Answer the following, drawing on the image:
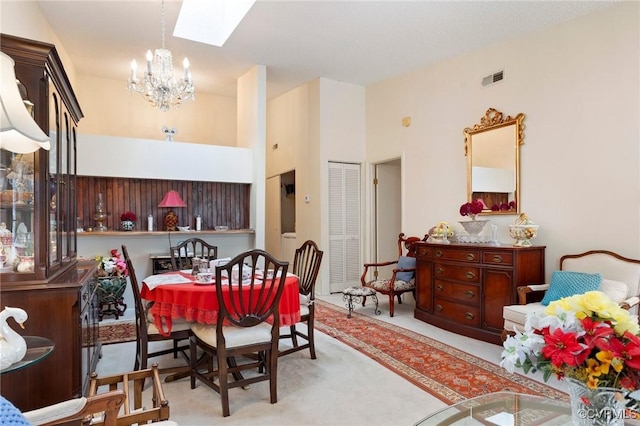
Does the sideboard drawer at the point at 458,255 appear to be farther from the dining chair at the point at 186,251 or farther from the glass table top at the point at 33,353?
the glass table top at the point at 33,353

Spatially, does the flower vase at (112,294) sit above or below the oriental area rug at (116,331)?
above

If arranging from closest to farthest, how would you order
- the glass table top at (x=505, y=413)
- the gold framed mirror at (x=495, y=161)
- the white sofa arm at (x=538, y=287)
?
the glass table top at (x=505, y=413)
the white sofa arm at (x=538, y=287)
the gold framed mirror at (x=495, y=161)

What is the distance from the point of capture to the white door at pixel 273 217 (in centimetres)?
746

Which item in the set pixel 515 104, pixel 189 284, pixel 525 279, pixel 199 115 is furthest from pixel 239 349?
pixel 199 115

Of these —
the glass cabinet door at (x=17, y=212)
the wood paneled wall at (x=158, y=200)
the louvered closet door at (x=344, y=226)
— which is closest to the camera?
the glass cabinet door at (x=17, y=212)

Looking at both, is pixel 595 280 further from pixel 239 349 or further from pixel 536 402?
pixel 239 349

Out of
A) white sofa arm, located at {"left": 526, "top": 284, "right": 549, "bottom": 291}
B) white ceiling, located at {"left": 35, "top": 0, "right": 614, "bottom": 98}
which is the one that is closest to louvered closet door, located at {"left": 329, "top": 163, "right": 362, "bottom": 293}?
white ceiling, located at {"left": 35, "top": 0, "right": 614, "bottom": 98}

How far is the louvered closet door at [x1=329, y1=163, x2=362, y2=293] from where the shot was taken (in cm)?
614

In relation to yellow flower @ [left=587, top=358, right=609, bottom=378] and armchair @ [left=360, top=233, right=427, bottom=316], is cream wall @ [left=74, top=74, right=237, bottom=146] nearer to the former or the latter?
armchair @ [left=360, top=233, right=427, bottom=316]

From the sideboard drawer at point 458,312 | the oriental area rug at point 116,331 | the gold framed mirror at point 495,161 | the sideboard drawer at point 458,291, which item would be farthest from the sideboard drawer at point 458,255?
the oriental area rug at point 116,331

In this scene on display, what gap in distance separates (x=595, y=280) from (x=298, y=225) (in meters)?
4.36

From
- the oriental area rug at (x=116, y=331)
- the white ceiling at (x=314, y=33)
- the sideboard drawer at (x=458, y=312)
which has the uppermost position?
the white ceiling at (x=314, y=33)

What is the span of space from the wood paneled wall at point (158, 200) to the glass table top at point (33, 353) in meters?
3.78

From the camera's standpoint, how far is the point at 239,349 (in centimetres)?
248
